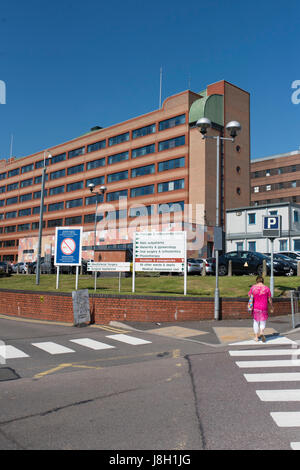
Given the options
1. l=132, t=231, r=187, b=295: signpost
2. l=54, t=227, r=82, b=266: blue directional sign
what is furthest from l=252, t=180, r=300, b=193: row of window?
l=132, t=231, r=187, b=295: signpost

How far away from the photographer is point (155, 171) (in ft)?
188

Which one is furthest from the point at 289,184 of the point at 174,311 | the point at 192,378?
the point at 192,378

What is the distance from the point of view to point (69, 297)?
1628 centimetres

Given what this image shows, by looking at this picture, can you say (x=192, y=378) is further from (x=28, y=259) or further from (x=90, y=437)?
(x=28, y=259)

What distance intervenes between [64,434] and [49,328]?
1024cm

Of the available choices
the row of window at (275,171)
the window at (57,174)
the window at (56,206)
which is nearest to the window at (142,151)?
the window at (57,174)

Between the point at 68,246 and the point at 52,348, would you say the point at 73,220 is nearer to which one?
the point at 68,246

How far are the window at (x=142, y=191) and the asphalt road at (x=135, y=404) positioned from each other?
157 ft

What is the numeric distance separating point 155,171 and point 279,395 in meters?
52.1

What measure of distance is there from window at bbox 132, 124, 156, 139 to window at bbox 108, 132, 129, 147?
61.0 inches

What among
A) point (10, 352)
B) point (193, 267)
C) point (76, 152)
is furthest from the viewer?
point (76, 152)

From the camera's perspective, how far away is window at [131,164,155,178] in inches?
2279

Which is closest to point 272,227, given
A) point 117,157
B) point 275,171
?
point 117,157
